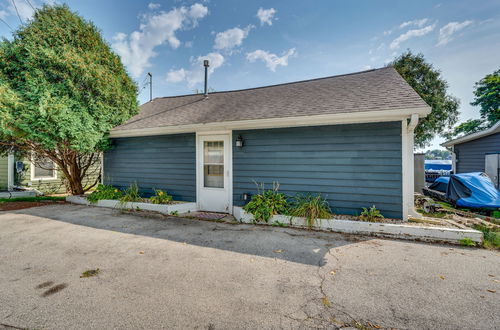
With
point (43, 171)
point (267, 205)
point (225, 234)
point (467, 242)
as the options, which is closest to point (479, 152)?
point (467, 242)

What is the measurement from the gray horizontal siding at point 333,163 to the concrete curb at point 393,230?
52 cm

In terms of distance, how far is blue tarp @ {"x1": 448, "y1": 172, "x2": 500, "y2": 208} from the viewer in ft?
18.8

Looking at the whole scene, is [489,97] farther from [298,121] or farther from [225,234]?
[225,234]

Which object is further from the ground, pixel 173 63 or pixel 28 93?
pixel 173 63

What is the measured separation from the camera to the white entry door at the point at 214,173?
20.1 feet

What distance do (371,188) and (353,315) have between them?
3.31m

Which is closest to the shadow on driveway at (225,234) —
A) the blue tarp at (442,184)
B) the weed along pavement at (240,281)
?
the weed along pavement at (240,281)

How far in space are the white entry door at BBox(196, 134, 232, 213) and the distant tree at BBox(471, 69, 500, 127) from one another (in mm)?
25890

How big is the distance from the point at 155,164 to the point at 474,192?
9.43 meters

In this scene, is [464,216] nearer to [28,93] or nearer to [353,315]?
[353,315]

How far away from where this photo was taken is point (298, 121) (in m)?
5.13

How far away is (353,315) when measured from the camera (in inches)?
80.6

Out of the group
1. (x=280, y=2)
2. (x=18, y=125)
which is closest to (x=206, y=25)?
(x=280, y=2)

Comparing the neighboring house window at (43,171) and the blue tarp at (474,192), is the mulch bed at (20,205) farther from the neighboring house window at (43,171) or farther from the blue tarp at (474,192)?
the blue tarp at (474,192)
